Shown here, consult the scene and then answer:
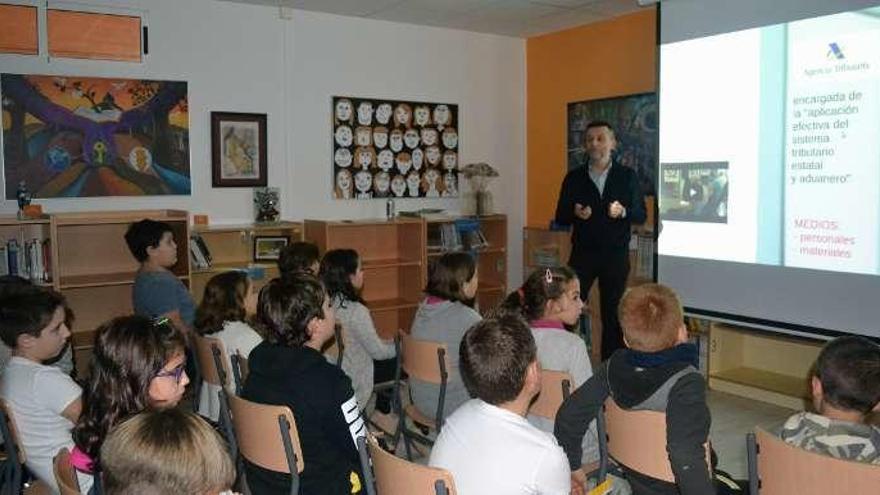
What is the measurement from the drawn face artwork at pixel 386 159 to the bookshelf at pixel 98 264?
183 cm

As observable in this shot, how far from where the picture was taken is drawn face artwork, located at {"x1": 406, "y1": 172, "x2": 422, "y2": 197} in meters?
6.51

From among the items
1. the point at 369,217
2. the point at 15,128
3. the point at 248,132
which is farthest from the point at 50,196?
the point at 369,217

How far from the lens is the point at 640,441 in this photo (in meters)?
2.27

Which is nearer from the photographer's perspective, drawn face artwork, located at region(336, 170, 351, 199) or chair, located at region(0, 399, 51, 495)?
chair, located at region(0, 399, 51, 495)

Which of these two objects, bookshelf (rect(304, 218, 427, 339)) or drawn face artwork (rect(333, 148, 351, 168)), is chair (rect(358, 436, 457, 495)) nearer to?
bookshelf (rect(304, 218, 427, 339))

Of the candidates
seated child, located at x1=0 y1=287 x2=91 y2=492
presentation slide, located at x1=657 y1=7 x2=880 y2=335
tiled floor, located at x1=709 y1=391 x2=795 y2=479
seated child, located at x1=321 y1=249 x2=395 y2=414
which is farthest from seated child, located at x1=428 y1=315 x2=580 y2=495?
presentation slide, located at x1=657 y1=7 x2=880 y2=335

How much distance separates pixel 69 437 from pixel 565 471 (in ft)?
5.43

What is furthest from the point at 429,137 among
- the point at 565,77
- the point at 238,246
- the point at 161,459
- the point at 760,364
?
the point at 161,459

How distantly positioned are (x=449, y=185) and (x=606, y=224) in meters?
1.99

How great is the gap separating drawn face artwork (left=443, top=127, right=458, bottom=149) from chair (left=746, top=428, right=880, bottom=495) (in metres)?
4.91

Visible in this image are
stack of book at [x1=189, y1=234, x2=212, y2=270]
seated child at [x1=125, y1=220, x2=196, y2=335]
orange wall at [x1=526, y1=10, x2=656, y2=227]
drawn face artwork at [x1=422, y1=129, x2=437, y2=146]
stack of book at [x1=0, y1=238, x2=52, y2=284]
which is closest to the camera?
seated child at [x1=125, y1=220, x2=196, y2=335]

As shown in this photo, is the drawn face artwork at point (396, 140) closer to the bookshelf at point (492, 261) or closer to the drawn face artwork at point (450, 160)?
the drawn face artwork at point (450, 160)

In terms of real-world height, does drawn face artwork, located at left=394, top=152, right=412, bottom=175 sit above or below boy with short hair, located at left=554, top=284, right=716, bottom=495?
above

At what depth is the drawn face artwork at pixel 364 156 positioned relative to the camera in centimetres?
625
